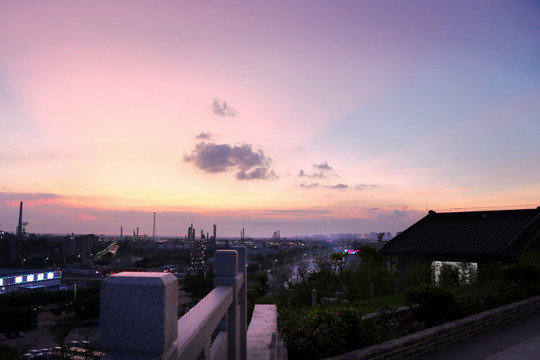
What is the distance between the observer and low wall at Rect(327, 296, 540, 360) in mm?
6145

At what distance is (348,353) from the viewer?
19.4 ft

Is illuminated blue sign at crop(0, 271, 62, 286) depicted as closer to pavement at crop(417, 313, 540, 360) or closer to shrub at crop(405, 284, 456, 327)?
shrub at crop(405, 284, 456, 327)

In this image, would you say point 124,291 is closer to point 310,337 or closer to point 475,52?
point 310,337

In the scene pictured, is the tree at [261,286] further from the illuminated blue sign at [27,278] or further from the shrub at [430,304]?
the illuminated blue sign at [27,278]

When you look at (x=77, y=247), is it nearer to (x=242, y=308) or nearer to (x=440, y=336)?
(x=242, y=308)

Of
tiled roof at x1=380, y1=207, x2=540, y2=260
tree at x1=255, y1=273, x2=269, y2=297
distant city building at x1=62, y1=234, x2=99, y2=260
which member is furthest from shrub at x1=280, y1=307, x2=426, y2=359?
distant city building at x1=62, y1=234, x2=99, y2=260

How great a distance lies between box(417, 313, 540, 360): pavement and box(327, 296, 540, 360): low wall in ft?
0.48

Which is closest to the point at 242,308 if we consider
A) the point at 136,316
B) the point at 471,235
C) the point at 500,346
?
the point at 136,316

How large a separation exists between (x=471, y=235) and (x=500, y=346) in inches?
579

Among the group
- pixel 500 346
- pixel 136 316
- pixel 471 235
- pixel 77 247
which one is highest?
pixel 136 316

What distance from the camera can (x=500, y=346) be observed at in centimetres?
781

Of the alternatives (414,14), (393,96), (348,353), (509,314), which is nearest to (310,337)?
(348,353)

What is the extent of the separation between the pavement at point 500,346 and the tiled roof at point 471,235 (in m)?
9.77

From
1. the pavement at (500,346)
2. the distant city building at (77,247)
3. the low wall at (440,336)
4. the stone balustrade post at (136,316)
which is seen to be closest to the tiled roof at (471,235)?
the low wall at (440,336)
